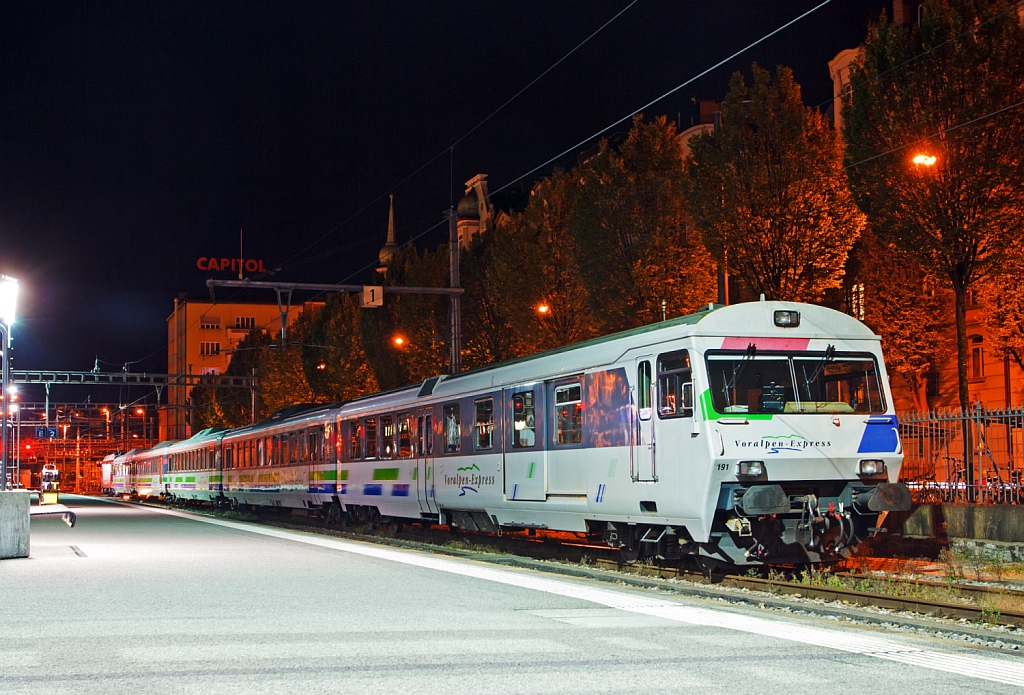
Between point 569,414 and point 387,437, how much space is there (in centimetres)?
970

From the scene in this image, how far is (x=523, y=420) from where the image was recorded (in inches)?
776

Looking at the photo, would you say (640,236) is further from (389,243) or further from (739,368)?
(389,243)

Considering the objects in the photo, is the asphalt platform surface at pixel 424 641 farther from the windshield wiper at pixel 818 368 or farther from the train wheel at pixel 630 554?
the windshield wiper at pixel 818 368

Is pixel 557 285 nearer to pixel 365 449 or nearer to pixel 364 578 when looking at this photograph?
pixel 365 449

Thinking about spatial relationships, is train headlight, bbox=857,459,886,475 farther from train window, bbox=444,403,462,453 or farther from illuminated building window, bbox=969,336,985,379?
illuminated building window, bbox=969,336,985,379

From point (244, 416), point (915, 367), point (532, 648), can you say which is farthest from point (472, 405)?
point (244, 416)

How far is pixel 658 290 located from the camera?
1283 inches

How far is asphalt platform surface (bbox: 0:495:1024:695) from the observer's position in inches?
304

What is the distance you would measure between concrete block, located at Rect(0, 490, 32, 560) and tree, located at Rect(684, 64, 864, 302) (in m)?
17.2

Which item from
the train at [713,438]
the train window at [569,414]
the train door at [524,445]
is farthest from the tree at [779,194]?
the train window at [569,414]

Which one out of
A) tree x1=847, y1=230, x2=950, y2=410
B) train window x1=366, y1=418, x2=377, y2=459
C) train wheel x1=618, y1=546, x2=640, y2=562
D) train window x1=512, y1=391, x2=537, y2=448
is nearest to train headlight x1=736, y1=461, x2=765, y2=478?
train wheel x1=618, y1=546, x2=640, y2=562

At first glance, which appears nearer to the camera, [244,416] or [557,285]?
[557,285]

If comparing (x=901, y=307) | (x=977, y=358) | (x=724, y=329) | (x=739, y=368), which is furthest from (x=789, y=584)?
(x=977, y=358)

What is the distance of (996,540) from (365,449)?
15.1 meters
